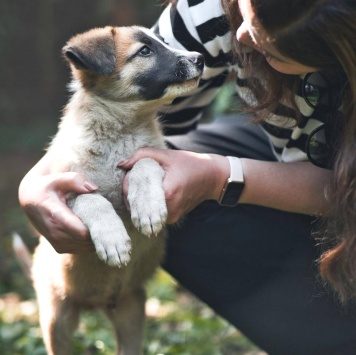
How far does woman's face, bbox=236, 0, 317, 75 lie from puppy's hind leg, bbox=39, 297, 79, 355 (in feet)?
4.21

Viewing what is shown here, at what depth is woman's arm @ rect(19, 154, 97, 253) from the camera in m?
2.48

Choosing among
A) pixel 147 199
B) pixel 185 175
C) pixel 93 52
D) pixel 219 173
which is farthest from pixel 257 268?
pixel 93 52

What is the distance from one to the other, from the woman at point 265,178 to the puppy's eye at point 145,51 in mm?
201

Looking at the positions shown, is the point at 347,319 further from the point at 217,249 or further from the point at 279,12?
the point at 279,12

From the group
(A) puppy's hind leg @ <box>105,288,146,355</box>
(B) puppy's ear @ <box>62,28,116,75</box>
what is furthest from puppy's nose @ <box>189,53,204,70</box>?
(A) puppy's hind leg @ <box>105,288,146,355</box>

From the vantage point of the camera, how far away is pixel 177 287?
4707mm

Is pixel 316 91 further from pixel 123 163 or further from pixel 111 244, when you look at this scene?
pixel 111 244

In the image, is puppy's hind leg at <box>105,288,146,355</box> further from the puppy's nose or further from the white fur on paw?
the puppy's nose

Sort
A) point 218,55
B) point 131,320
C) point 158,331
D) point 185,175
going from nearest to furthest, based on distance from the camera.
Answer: point 185,175 < point 218,55 < point 131,320 < point 158,331

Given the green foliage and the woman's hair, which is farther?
the green foliage

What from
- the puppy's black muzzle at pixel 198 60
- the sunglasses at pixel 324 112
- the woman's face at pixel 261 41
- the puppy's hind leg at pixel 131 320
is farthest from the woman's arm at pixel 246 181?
the puppy's hind leg at pixel 131 320

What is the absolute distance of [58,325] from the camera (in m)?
2.99

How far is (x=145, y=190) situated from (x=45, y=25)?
6090mm

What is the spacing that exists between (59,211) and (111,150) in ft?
1.34
